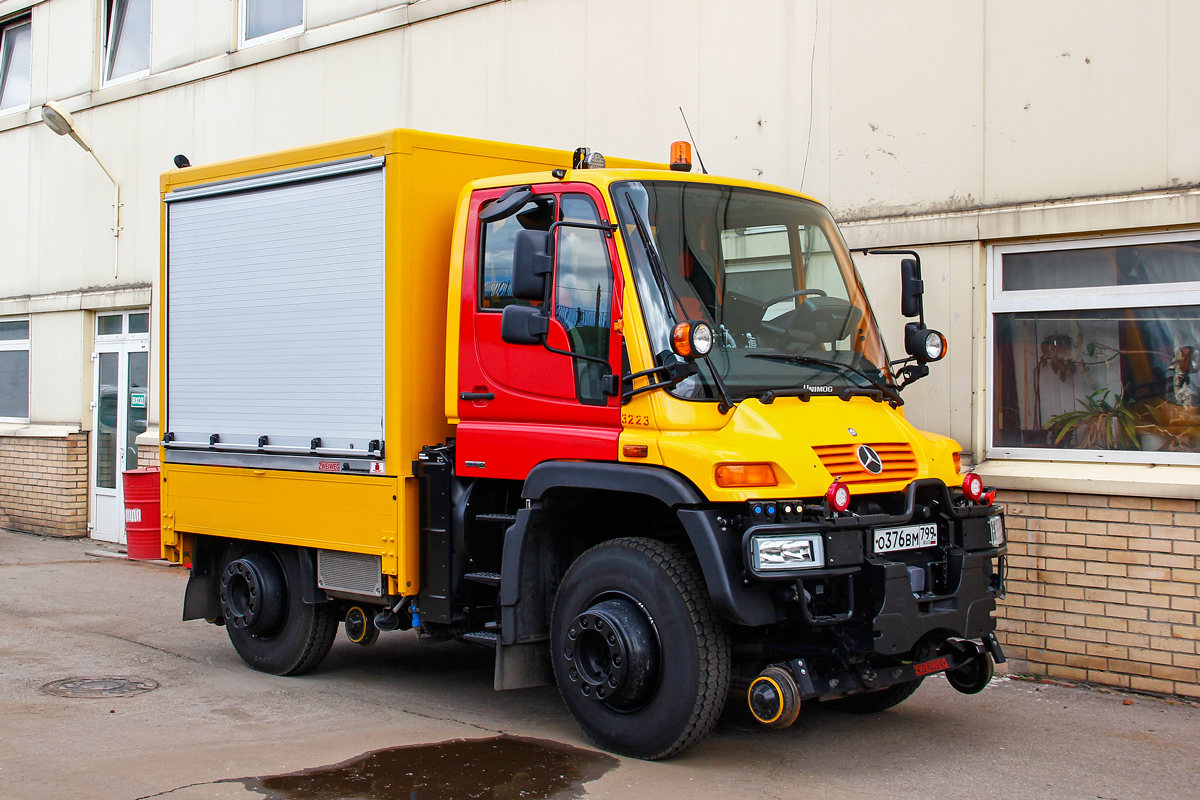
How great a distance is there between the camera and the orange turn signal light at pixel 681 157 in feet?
21.2

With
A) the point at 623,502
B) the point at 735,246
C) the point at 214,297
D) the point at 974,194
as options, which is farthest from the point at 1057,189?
the point at 214,297

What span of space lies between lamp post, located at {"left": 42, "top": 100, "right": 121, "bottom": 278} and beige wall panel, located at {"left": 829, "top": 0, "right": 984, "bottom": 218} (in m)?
9.26

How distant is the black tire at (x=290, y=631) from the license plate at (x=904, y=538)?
3.44 m

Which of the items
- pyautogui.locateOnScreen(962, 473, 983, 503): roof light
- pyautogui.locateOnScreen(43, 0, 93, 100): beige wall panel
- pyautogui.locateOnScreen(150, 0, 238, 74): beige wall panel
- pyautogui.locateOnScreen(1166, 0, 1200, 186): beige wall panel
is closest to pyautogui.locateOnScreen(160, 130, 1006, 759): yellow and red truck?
pyautogui.locateOnScreen(962, 473, 983, 503): roof light

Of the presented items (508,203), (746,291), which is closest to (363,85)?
(508,203)

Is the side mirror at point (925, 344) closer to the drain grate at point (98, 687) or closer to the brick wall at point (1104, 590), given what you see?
the brick wall at point (1104, 590)

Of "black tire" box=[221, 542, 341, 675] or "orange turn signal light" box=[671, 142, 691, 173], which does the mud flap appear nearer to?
"black tire" box=[221, 542, 341, 675]

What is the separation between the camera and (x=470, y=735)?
19.5ft

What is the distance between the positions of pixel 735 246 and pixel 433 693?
10.3 ft

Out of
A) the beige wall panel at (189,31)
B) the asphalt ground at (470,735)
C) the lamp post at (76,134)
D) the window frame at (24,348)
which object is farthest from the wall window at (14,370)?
the asphalt ground at (470,735)

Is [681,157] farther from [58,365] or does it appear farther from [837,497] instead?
[58,365]

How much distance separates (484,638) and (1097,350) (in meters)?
4.12

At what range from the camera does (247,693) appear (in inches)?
272

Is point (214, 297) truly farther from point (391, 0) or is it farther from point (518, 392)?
point (391, 0)
